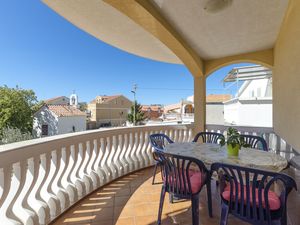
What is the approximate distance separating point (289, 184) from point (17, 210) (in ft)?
6.95

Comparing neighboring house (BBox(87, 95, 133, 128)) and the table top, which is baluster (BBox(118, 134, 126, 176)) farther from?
neighboring house (BBox(87, 95, 133, 128))

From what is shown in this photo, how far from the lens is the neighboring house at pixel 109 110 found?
2623 cm

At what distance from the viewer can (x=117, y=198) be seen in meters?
2.47

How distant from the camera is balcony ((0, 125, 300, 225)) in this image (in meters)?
1.46

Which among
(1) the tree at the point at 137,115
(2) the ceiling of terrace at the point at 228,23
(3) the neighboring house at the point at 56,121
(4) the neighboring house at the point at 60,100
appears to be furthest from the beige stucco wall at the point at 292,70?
(4) the neighboring house at the point at 60,100

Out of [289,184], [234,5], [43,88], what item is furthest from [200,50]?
[43,88]

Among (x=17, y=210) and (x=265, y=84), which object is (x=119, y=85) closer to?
(x=265, y=84)

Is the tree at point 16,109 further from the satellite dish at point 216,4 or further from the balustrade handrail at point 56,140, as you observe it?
the satellite dish at point 216,4

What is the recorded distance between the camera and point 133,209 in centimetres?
217

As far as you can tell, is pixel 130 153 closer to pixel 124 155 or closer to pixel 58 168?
pixel 124 155

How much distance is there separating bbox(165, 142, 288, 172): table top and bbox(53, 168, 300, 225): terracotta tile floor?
0.15 meters

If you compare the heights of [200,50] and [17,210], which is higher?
[200,50]

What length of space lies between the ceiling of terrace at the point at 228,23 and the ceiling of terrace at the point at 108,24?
0.68 metres

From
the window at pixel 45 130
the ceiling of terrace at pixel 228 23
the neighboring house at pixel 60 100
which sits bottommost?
the window at pixel 45 130
